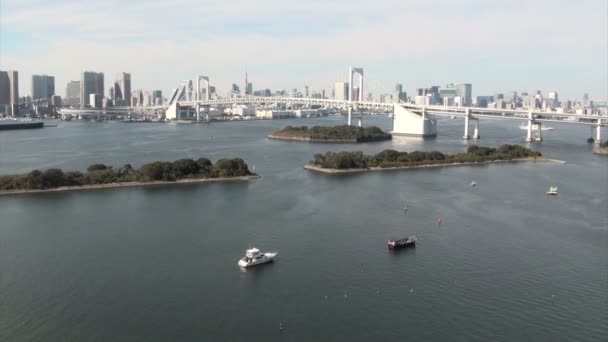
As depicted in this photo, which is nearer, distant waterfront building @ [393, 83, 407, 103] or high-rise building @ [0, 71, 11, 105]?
distant waterfront building @ [393, 83, 407, 103]

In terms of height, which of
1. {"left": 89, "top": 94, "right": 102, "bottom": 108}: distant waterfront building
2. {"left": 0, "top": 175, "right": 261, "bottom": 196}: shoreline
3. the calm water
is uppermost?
{"left": 89, "top": 94, "right": 102, "bottom": 108}: distant waterfront building

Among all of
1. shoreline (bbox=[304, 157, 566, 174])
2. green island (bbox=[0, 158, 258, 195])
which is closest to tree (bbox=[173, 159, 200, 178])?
green island (bbox=[0, 158, 258, 195])

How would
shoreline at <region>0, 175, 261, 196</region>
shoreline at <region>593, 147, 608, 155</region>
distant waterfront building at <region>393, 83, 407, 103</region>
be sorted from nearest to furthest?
shoreline at <region>0, 175, 261, 196</region> → shoreline at <region>593, 147, 608, 155</region> → distant waterfront building at <region>393, 83, 407, 103</region>

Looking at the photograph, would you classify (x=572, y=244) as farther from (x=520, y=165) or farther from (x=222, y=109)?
(x=222, y=109)

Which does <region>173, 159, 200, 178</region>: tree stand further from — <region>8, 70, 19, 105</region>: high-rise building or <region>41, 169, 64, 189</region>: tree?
<region>8, 70, 19, 105</region>: high-rise building

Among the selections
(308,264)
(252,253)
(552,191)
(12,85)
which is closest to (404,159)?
(552,191)

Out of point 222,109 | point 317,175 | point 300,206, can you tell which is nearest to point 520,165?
point 317,175

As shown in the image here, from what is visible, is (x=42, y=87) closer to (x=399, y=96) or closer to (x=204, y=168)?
(x=399, y=96)
